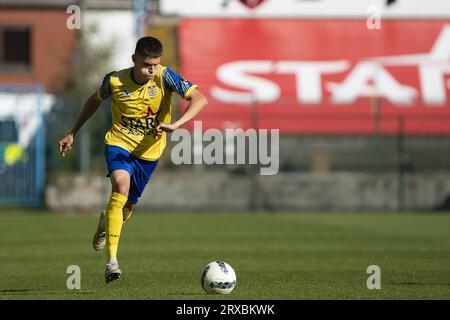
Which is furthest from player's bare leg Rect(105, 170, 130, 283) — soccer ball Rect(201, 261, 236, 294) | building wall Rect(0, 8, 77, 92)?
building wall Rect(0, 8, 77, 92)

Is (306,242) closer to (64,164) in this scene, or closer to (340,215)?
(340,215)

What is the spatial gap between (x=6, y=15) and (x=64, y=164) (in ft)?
47.4

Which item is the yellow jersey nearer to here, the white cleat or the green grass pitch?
the white cleat

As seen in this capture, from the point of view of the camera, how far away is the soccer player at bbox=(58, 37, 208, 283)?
34.7ft

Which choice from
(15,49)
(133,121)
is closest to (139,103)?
(133,121)

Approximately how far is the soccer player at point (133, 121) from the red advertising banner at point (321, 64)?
1901cm

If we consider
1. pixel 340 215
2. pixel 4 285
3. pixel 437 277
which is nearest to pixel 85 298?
pixel 4 285

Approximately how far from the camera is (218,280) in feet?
31.6

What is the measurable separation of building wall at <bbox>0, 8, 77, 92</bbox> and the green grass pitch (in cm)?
1607

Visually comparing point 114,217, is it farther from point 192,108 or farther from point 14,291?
point 192,108

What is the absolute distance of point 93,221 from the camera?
21453 millimetres

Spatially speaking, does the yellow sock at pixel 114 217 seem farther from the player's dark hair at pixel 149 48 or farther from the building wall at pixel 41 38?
the building wall at pixel 41 38

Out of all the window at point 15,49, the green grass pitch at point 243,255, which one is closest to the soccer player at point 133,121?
the green grass pitch at point 243,255

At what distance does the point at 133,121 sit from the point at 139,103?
198 millimetres
